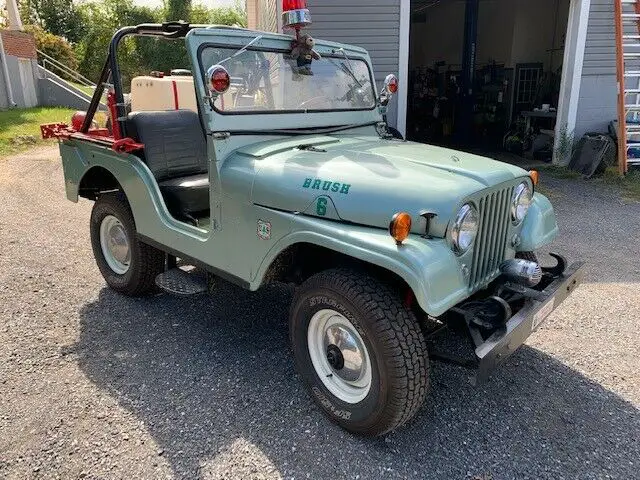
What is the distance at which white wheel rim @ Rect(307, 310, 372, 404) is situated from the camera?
8.21 ft

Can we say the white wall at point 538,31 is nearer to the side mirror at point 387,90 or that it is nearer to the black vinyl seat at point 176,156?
the side mirror at point 387,90

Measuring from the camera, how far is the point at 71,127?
4418mm

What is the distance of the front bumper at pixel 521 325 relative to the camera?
224 centimetres

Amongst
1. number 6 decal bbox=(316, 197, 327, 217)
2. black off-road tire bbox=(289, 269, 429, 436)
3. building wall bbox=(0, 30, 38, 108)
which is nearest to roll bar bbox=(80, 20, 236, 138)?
number 6 decal bbox=(316, 197, 327, 217)

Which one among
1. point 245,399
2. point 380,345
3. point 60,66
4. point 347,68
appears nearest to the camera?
point 380,345

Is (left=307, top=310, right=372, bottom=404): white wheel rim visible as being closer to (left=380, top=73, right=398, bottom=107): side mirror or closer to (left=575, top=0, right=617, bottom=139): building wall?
(left=380, top=73, right=398, bottom=107): side mirror

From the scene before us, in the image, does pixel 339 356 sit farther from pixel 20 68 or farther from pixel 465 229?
pixel 20 68

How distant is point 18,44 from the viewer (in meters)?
15.0

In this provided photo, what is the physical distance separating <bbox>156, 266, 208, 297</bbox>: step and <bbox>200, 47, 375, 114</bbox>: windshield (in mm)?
1102

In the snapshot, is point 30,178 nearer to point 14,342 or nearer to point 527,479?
point 14,342

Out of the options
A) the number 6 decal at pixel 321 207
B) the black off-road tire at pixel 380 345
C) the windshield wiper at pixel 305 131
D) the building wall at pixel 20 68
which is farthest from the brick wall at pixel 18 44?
the black off-road tire at pixel 380 345

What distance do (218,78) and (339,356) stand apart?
1630 mm

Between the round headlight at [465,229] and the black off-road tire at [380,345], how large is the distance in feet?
1.20

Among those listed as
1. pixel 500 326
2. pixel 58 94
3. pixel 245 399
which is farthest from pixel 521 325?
pixel 58 94
